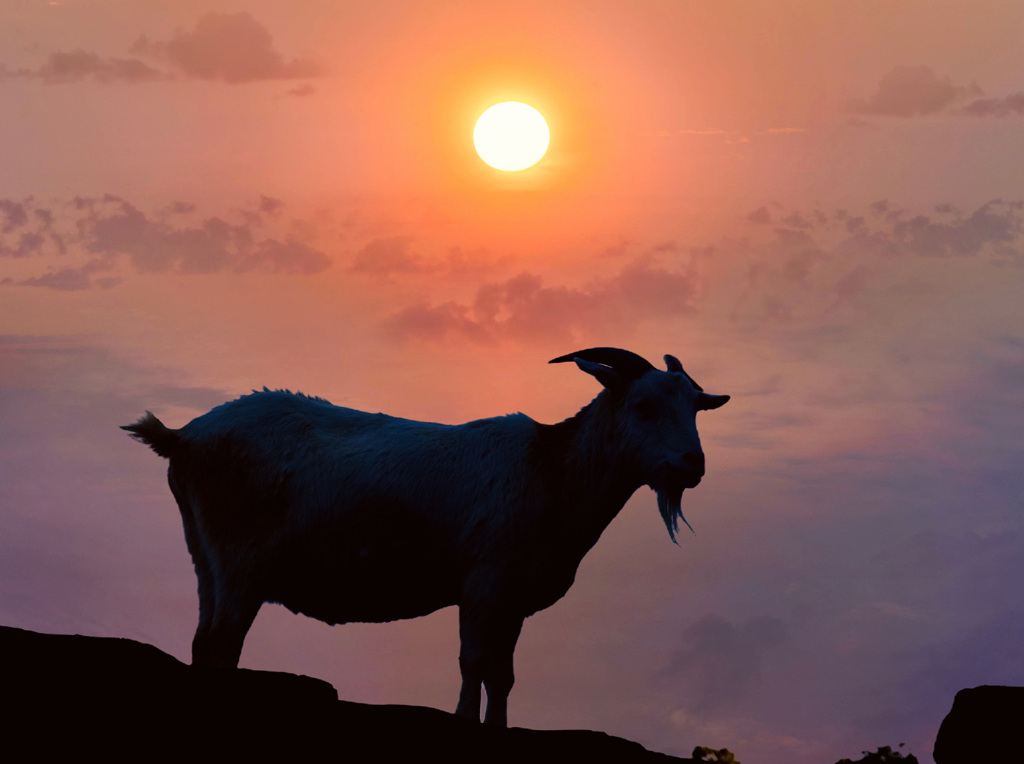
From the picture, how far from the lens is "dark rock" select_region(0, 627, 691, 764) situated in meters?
7.73

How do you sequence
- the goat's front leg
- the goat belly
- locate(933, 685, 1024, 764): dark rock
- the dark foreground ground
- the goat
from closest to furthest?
the dark foreground ground < locate(933, 685, 1024, 764): dark rock < the goat's front leg < the goat < the goat belly

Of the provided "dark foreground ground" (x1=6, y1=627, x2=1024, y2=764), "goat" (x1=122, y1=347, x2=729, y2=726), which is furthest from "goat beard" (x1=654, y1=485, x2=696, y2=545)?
"dark foreground ground" (x1=6, y1=627, x2=1024, y2=764)

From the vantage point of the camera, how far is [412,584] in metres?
11.6

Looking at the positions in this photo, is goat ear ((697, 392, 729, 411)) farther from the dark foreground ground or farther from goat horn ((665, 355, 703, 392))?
the dark foreground ground

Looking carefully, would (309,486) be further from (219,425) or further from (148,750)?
(148,750)

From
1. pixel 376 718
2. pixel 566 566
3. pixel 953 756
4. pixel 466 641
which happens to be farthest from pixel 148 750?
pixel 953 756

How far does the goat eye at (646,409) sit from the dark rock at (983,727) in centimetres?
402

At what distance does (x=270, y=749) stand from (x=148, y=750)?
2.61 feet

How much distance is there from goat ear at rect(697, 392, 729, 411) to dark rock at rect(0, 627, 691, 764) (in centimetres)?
397

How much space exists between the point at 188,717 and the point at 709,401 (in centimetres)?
595

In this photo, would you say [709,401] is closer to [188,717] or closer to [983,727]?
[983,727]

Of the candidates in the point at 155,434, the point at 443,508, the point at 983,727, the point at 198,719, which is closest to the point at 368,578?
the point at 443,508

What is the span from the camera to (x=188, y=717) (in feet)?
26.2

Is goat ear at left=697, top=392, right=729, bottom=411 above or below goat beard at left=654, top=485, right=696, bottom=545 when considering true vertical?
above
